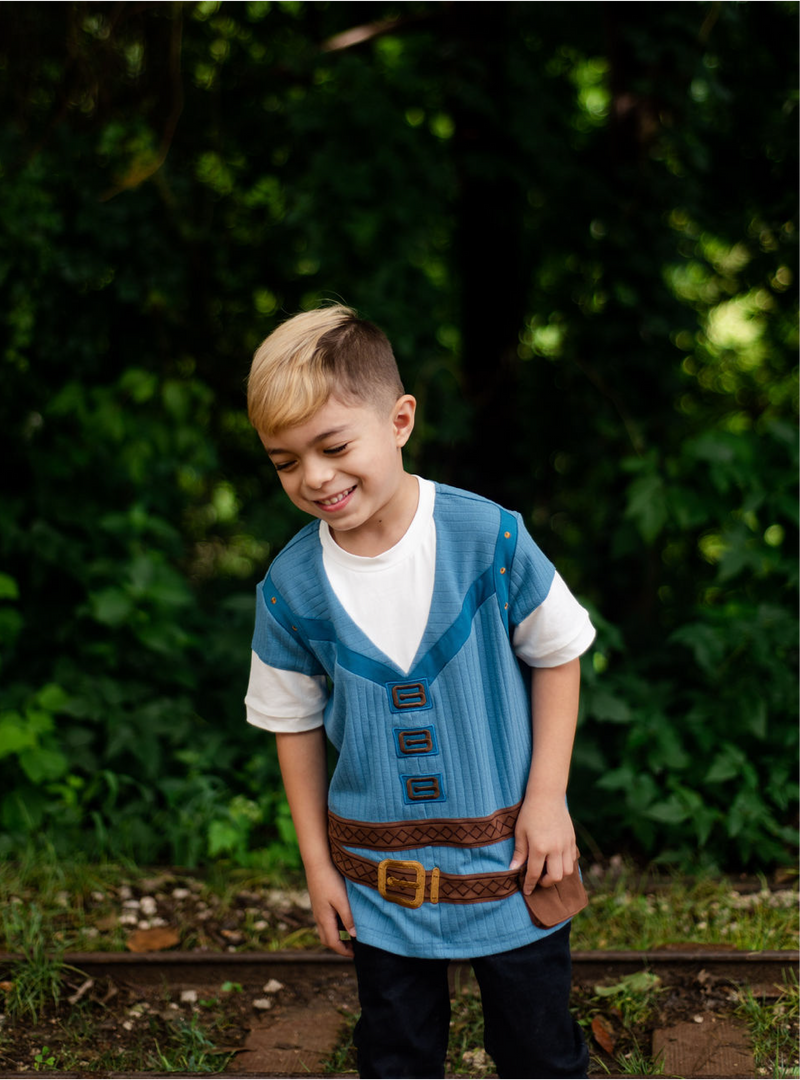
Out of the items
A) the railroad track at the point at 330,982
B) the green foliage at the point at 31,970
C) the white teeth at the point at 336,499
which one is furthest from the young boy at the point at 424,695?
the green foliage at the point at 31,970

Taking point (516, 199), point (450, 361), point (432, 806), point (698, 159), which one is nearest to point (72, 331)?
point (450, 361)

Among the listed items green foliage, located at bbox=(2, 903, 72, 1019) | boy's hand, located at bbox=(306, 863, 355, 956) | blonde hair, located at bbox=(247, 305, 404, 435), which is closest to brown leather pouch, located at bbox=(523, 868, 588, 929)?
boy's hand, located at bbox=(306, 863, 355, 956)

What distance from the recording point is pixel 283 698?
6.14 ft

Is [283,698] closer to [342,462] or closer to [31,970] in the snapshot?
[342,462]

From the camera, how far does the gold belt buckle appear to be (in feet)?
5.67

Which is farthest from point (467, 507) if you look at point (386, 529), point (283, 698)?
point (283, 698)

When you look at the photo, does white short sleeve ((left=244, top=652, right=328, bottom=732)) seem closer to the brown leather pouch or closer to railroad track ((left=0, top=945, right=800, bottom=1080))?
the brown leather pouch

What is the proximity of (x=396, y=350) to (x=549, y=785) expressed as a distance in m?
2.53

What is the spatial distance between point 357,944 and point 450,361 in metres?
2.95

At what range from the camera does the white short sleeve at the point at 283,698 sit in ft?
6.11

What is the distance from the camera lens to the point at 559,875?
1.77m

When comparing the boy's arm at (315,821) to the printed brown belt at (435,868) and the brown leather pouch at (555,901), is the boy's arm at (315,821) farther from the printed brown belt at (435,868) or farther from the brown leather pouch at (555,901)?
the brown leather pouch at (555,901)

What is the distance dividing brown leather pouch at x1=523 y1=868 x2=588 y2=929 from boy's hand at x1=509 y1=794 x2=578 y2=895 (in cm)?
2

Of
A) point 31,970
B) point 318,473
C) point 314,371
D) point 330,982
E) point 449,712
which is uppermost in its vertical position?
point 314,371
